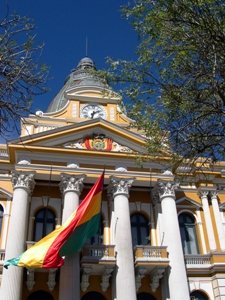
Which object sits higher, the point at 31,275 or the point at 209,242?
the point at 209,242

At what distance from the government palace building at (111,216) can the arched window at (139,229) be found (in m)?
0.06

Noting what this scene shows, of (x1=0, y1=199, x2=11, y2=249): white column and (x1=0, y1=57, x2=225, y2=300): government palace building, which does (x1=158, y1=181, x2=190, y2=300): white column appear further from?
(x1=0, y1=199, x2=11, y2=249): white column

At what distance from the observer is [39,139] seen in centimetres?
2059

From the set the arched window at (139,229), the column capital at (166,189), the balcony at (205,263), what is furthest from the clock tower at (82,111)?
the balcony at (205,263)

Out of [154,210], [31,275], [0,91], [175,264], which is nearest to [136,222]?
[154,210]

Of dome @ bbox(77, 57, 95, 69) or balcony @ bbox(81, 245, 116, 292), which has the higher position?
dome @ bbox(77, 57, 95, 69)

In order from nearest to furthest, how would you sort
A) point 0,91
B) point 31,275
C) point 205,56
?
point 0,91 < point 205,56 < point 31,275

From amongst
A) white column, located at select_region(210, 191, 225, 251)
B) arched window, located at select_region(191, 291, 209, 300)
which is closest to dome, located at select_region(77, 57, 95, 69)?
white column, located at select_region(210, 191, 225, 251)

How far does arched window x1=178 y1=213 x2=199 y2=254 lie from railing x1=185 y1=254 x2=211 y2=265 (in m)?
0.77

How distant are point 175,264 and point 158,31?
12.0m

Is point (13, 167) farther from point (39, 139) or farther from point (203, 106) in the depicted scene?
point (203, 106)

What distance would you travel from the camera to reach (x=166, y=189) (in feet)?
68.3

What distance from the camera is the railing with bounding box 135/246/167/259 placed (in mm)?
19062

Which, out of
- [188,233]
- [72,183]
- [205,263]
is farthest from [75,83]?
[205,263]
